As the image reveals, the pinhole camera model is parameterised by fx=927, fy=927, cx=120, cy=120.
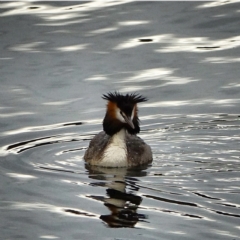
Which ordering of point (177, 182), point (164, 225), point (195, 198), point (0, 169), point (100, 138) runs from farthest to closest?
point (100, 138) → point (0, 169) → point (177, 182) → point (195, 198) → point (164, 225)

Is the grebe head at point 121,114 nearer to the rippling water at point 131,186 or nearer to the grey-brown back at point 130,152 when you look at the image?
the grey-brown back at point 130,152

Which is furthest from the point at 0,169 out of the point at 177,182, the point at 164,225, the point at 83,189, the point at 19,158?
the point at 164,225

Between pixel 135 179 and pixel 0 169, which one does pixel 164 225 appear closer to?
pixel 135 179

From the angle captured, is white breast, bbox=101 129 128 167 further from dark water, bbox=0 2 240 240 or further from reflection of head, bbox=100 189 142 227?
reflection of head, bbox=100 189 142 227

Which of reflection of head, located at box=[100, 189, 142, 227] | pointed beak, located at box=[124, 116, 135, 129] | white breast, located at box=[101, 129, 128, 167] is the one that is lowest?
reflection of head, located at box=[100, 189, 142, 227]

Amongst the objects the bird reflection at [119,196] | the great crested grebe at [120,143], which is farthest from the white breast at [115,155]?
the bird reflection at [119,196]

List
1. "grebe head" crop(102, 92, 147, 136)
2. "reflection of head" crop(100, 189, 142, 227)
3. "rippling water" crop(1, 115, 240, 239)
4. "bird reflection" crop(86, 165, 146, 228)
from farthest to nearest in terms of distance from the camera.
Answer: "grebe head" crop(102, 92, 147, 136), "bird reflection" crop(86, 165, 146, 228), "reflection of head" crop(100, 189, 142, 227), "rippling water" crop(1, 115, 240, 239)

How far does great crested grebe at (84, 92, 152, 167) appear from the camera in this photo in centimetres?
1359

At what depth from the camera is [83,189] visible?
1218 cm

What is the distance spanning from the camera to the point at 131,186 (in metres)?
12.4

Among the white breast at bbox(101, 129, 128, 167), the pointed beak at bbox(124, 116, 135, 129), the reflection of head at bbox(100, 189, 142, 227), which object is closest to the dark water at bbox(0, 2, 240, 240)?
the reflection of head at bbox(100, 189, 142, 227)

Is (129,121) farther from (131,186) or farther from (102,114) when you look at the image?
(102,114)

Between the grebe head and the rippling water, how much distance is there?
0.63m

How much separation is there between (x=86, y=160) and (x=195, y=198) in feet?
8.86
